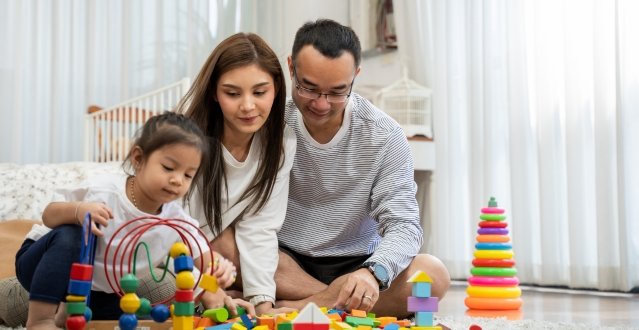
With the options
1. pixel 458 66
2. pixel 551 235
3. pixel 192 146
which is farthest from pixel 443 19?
pixel 192 146

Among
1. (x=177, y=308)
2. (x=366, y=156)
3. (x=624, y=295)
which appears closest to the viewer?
(x=177, y=308)

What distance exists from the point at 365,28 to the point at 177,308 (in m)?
3.51

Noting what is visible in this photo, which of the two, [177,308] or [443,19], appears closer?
[177,308]

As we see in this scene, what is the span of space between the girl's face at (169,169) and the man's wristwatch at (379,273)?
46 centimetres

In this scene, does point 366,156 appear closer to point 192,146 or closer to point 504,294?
point 192,146

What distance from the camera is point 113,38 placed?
14.6ft

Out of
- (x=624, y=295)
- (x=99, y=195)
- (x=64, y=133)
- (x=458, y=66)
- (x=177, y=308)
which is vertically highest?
(x=458, y=66)

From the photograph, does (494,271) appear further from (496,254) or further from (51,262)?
(51,262)

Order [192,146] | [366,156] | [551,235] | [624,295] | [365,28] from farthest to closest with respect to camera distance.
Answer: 1. [365,28]
2. [551,235]
3. [624,295]
4. [366,156]
5. [192,146]

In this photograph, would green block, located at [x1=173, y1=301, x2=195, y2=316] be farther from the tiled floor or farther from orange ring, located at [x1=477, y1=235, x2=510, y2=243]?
orange ring, located at [x1=477, y1=235, x2=510, y2=243]

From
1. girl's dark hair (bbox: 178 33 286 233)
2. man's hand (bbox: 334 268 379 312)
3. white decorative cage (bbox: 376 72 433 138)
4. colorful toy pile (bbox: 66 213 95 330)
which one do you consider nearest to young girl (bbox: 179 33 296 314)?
girl's dark hair (bbox: 178 33 286 233)

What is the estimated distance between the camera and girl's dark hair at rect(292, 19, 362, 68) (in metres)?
1.71

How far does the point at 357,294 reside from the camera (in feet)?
5.22

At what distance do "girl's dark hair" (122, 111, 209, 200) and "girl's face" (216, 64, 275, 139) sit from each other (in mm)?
274
